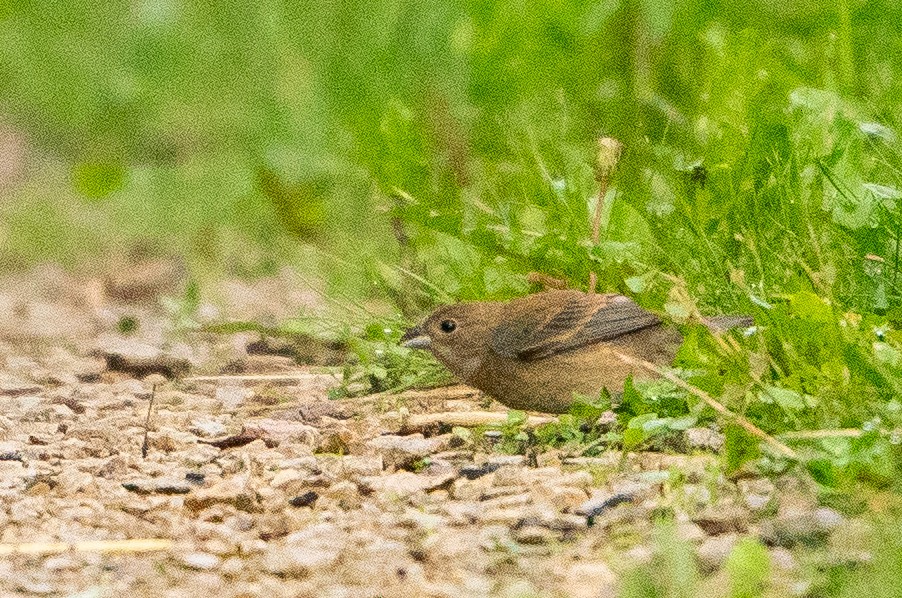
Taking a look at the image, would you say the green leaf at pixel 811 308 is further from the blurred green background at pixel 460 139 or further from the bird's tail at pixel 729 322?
the blurred green background at pixel 460 139

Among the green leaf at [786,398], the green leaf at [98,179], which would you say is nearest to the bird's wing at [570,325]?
the green leaf at [786,398]

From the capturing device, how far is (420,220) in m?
5.67

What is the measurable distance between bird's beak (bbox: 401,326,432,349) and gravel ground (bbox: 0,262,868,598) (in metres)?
0.23

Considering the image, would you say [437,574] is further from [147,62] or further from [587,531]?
[147,62]

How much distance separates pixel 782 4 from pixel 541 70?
1.62 m

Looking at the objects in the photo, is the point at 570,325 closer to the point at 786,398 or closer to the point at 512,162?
the point at 786,398

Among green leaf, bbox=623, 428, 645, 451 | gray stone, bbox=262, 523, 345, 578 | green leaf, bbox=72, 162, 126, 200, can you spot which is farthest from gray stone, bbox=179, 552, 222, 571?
green leaf, bbox=72, 162, 126, 200

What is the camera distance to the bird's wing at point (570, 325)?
5152 mm

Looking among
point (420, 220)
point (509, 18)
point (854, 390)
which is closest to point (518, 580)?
point (854, 390)

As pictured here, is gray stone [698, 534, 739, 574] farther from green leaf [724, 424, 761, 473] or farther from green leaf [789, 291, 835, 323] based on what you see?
green leaf [789, 291, 835, 323]

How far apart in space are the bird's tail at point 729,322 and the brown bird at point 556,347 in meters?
0.44

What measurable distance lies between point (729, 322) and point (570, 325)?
67 cm

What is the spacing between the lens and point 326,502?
14.0 feet

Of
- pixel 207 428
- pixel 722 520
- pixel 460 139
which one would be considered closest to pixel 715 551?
pixel 722 520
